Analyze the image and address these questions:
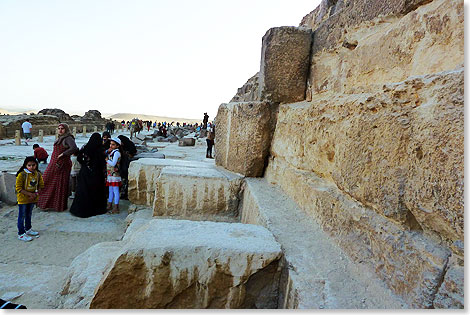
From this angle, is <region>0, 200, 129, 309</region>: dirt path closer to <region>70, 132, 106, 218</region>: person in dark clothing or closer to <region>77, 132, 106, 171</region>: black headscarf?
<region>70, 132, 106, 218</region>: person in dark clothing

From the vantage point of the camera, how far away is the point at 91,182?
447 centimetres

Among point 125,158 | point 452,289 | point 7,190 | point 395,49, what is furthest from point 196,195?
point 7,190

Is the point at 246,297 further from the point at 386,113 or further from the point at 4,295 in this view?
the point at 4,295

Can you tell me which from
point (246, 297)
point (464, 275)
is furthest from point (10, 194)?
point (464, 275)

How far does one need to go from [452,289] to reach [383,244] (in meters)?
0.34

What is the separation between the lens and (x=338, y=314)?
109 centimetres

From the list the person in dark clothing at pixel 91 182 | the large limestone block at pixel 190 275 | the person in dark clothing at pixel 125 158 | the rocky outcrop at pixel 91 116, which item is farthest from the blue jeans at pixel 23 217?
the rocky outcrop at pixel 91 116

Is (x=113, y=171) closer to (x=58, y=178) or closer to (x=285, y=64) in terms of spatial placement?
(x=58, y=178)

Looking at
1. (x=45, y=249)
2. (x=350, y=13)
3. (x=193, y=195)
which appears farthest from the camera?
(x=45, y=249)

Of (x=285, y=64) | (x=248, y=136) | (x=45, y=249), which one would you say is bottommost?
(x=45, y=249)

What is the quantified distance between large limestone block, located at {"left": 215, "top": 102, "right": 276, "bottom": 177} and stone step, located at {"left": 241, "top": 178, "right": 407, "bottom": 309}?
3.88 feet

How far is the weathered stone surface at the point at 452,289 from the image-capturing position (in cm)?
91

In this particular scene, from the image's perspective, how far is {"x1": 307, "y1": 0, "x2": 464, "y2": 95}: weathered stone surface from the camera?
124 cm

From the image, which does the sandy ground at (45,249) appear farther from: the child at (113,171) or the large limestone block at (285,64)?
the large limestone block at (285,64)
